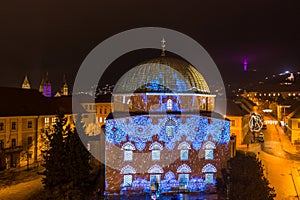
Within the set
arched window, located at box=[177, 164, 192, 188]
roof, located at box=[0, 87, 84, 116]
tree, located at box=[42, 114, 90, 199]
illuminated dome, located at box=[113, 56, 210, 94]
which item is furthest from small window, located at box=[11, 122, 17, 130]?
arched window, located at box=[177, 164, 192, 188]

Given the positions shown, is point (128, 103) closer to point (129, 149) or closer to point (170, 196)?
point (129, 149)

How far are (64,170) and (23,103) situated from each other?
18.6 meters

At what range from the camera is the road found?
28775mm

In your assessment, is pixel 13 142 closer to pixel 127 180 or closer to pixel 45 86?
pixel 127 180

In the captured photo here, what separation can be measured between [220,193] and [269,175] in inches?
363

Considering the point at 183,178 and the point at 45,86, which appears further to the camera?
the point at 45,86

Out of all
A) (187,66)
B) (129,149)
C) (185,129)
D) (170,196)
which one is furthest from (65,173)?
(187,66)

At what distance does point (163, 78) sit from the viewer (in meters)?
31.6

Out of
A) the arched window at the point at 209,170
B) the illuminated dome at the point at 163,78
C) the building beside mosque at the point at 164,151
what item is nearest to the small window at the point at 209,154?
the building beside mosque at the point at 164,151

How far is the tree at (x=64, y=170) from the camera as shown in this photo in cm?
2394

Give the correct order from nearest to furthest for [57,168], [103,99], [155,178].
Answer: [57,168] → [155,178] → [103,99]

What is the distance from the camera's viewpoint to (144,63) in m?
34.1

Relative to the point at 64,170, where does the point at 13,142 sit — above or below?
above

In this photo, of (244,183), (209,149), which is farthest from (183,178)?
(244,183)
